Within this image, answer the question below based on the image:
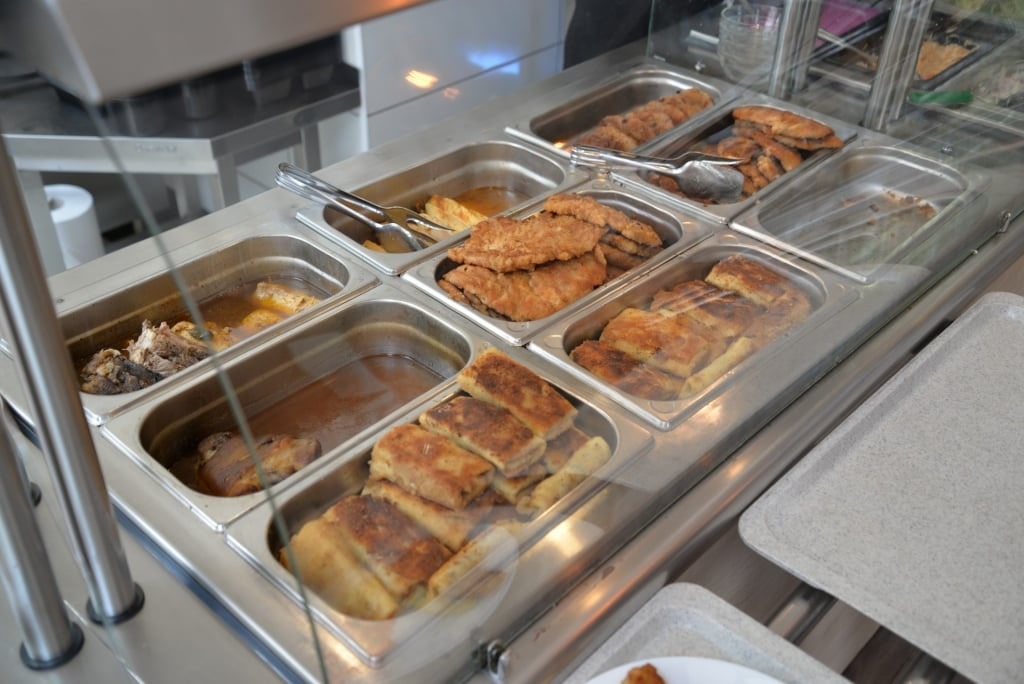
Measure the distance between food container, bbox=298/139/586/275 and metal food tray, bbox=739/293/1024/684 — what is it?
24.3 inches

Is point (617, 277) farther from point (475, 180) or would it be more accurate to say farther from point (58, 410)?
point (58, 410)

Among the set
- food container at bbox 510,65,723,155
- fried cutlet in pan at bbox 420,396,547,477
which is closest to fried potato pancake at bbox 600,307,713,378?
fried cutlet in pan at bbox 420,396,547,477

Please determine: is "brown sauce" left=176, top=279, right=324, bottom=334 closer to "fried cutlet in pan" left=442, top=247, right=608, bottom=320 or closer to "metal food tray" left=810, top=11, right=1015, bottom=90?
"fried cutlet in pan" left=442, top=247, right=608, bottom=320

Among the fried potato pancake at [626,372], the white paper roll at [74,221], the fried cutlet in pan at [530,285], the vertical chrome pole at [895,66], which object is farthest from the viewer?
the white paper roll at [74,221]

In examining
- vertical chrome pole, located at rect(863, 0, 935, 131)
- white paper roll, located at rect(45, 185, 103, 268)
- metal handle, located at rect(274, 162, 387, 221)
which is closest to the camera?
metal handle, located at rect(274, 162, 387, 221)

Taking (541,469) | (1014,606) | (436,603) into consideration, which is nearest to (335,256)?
(541,469)

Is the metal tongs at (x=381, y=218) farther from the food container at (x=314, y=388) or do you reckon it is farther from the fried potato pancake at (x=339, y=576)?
the fried potato pancake at (x=339, y=576)

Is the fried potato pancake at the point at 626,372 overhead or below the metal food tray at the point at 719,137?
below

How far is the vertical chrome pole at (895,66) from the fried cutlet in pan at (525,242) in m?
0.67

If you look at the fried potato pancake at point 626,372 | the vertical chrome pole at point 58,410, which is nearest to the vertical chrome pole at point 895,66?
the fried potato pancake at point 626,372

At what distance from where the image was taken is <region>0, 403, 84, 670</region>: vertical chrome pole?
2.47 ft

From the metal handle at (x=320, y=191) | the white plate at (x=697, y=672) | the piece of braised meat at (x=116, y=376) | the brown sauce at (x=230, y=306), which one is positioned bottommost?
the white plate at (x=697, y=672)

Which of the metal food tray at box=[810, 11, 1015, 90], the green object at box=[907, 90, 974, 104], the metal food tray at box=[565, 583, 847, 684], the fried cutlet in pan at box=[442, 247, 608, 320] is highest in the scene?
the metal food tray at box=[810, 11, 1015, 90]

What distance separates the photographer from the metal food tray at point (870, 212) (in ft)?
4.53
